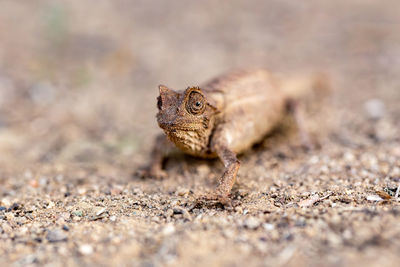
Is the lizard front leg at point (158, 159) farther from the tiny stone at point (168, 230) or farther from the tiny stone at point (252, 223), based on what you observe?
the tiny stone at point (252, 223)

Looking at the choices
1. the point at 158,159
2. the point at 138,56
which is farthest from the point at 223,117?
the point at 138,56

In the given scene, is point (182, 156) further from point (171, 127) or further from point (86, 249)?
point (86, 249)

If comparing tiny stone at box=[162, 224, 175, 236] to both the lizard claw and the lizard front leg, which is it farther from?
the lizard front leg

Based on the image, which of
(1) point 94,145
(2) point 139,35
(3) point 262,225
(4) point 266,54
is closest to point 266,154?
(3) point 262,225

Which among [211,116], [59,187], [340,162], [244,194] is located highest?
[211,116]

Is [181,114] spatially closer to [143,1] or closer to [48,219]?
[48,219]

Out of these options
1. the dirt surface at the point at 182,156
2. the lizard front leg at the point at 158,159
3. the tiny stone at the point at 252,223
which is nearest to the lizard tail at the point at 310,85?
the dirt surface at the point at 182,156

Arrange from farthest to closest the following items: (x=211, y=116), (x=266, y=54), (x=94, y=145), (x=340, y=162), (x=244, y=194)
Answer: (x=266, y=54) → (x=94, y=145) → (x=340, y=162) → (x=211, y=116) → (x=244, y=194)
